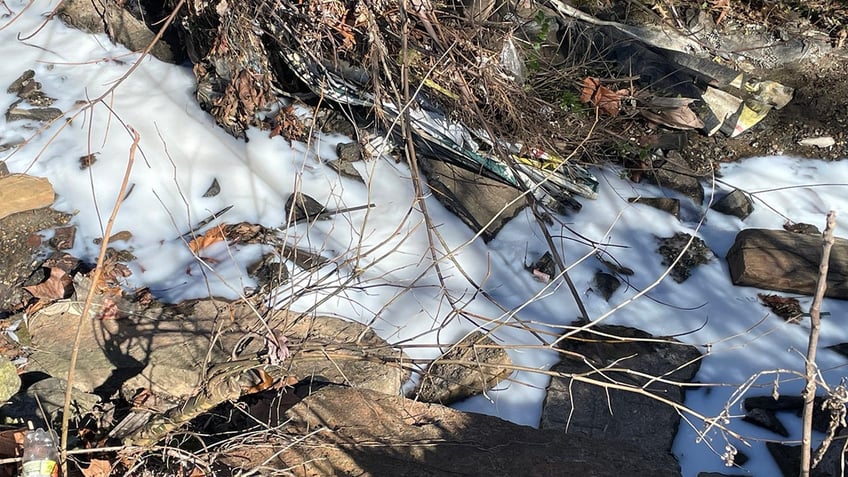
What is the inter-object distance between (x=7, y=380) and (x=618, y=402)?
105 inches

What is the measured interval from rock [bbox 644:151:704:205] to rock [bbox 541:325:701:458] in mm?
1277

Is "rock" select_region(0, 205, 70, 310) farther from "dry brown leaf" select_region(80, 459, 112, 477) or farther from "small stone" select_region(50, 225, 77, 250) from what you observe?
"dry brown leaf" select_region(80, 459, 112, 477)

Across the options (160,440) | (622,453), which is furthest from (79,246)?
(622,453)

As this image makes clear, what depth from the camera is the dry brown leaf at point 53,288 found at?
11.2ft

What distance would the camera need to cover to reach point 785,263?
371 cm

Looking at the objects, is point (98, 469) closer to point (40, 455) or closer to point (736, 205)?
point (40, 455)

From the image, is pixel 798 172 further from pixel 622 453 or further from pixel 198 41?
pixel 198 41

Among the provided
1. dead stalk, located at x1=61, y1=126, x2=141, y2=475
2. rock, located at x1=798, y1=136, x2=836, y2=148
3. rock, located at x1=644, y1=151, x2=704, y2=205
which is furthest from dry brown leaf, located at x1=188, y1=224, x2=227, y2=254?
rock, located at x1=798, y1=136, x2=836, y2=148

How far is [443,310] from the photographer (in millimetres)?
3484

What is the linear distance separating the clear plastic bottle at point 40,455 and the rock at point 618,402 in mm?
1958

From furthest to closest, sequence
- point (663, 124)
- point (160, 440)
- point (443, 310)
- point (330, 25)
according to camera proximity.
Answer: point (663, 124), point (330, 25), point (443, 310), point (160, 440)

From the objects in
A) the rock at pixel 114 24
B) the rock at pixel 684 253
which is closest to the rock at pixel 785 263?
the rock at pixel 684 253

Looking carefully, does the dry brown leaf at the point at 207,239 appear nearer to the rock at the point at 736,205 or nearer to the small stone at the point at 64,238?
the small stone at the point at 64,238

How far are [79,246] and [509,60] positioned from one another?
275 cm
